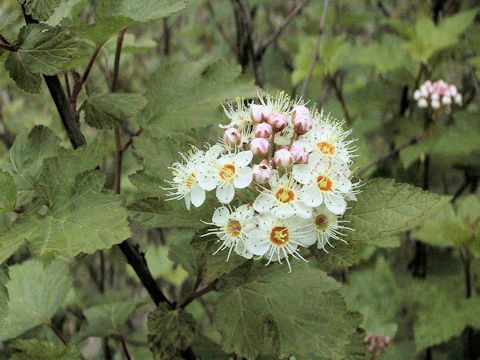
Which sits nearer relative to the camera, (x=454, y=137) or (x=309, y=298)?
(x=309, y=298)

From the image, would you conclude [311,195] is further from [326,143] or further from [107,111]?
[107,111]

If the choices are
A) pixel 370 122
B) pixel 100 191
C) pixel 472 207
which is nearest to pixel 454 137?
pixel 472 207

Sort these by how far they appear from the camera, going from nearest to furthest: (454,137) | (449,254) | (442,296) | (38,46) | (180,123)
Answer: (38,46)
(180,123)
(442,296)
(454,137)
(449,254)

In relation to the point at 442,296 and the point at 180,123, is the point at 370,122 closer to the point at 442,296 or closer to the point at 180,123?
the point at 442,296

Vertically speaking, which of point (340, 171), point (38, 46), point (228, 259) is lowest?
point (228, 259)

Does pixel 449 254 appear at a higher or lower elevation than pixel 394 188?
lower

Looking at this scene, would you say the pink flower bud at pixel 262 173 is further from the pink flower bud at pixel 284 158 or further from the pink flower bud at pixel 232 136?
the pink flower bud at pixel 232 136
